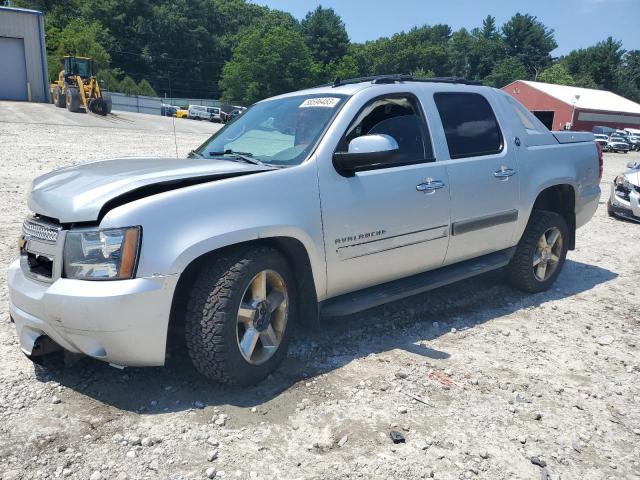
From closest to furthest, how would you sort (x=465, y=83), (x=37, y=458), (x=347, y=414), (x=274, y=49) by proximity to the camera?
(x=37, y=458), (x=347, y=414), (x=465, y=83), (x=274, y=49)

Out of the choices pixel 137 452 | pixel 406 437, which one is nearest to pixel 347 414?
pixel 406 437

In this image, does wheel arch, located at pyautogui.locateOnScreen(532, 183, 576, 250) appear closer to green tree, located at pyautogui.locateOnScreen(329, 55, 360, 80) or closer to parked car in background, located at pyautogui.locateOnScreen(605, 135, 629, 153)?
parked car in background, located at pyautogui.locateOnScreen(605, 135, 629, 153)

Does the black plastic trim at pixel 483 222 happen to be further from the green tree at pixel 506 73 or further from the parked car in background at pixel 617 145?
the green tree at pixel 506 73

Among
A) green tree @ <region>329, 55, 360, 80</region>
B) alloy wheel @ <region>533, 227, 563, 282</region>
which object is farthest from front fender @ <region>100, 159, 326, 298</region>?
green tree @ <region>329, 55, 360, 80</region>

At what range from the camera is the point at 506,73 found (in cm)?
9244

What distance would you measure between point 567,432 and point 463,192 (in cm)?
191

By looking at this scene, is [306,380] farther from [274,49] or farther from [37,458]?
[274,49]

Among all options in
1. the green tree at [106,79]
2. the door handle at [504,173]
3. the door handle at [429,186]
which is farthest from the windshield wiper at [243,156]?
the green tree at [106,79]

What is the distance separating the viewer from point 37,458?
2506mm

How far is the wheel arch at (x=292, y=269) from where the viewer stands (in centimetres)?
301

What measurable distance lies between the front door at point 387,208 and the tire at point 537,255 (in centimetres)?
125

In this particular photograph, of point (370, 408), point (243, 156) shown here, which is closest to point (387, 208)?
point (243, 156)

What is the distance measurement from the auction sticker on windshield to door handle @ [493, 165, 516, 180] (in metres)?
1.60

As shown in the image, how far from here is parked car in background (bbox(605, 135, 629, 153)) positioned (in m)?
37.7
